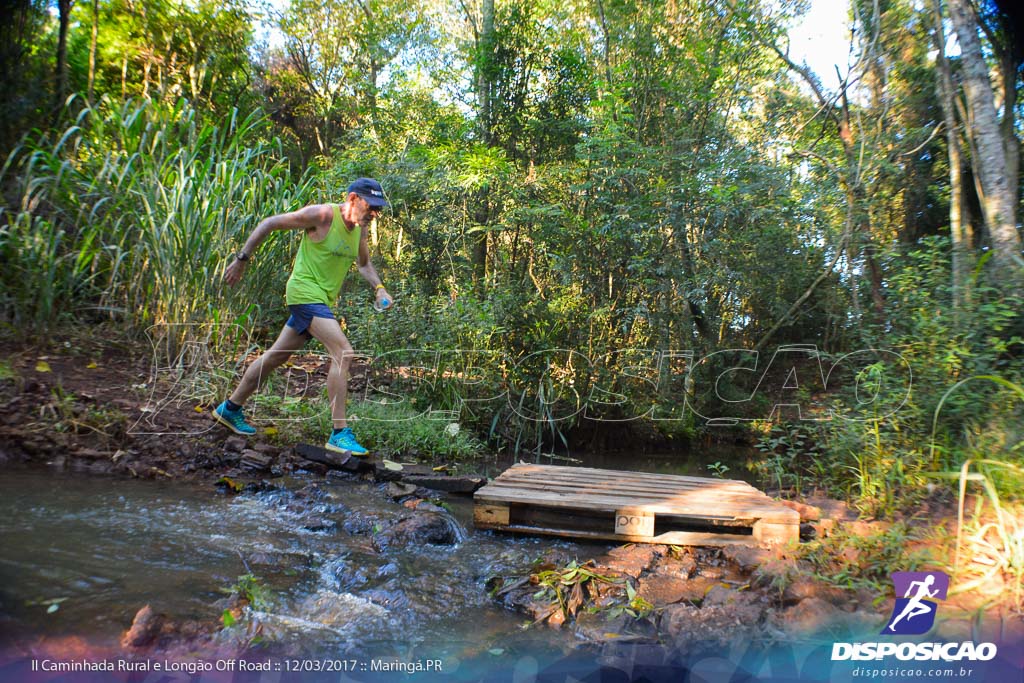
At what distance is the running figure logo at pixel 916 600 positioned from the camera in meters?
2.19

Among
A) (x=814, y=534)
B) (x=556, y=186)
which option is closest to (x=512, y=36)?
(x=556, y=186)

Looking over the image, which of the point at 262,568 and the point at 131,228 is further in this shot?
the point at 131,228

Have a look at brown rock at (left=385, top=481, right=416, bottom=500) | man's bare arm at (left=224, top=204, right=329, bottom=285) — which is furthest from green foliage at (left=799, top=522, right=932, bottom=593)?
man's bare arm at (left=224, top=204, right=329, bottom=285)

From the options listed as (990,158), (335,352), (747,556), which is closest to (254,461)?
(335,352)

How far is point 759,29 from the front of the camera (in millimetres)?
8281

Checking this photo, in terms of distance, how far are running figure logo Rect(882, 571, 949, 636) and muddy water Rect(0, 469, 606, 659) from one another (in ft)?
3.61

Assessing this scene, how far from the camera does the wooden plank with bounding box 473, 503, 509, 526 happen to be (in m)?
3.53

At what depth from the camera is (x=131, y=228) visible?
17.4 ft

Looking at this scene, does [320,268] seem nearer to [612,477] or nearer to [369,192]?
[369,192]

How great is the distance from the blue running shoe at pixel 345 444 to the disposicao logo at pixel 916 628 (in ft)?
10.4

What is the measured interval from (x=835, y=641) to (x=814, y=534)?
1345mm

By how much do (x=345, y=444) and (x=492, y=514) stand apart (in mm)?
1416

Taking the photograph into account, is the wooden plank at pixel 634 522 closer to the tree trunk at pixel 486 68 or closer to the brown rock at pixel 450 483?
the brown rock at pixel 450 483

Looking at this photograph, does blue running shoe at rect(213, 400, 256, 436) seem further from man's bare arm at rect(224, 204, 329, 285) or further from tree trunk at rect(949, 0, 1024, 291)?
tree trunk at rect(949, 0, 1024, 291)
